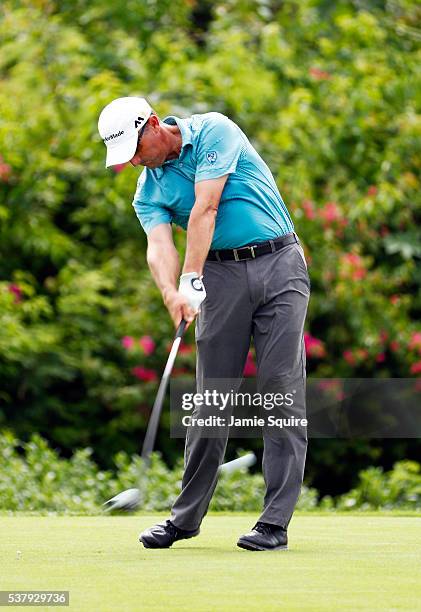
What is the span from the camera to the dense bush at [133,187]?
12.0 meters

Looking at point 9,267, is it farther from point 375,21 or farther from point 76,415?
point 375,21

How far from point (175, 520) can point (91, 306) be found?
24.7 feet

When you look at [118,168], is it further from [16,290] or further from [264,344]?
[264,344]

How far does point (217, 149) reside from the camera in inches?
198

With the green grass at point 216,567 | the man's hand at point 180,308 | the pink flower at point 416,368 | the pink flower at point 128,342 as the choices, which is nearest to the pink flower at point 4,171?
the pink flower at point 128,342

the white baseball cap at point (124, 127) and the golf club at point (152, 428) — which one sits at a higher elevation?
the white baseball cap at point (124, 127)

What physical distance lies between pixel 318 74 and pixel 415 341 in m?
2.85

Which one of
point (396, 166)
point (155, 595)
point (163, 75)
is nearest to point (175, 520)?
point (155, 595)

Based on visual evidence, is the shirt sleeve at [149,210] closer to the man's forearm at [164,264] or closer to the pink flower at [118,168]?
the man's forearm at [164,264]

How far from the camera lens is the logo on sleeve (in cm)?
502

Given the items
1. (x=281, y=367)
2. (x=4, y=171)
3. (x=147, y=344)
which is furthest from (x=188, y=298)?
(x=4, y=171)

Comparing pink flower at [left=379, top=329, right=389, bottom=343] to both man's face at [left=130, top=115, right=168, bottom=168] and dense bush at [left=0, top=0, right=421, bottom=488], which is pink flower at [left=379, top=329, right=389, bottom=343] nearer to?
dense bush at [left=0, top=0, right=421, bottom=488]

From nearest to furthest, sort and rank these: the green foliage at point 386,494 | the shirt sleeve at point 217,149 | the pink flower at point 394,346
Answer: the shirt sleeve at point 217,149 < the green foliage at point 386,494 < the pink flower at point 394,346

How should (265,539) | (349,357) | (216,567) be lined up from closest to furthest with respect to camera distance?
1. (216,567)
2. (265,539)
3. (349,357)
